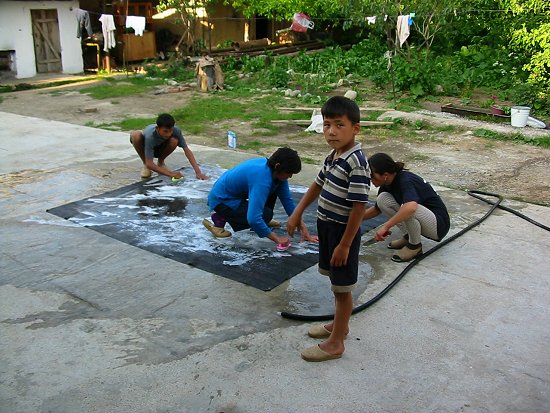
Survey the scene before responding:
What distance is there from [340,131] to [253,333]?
1.25 metres

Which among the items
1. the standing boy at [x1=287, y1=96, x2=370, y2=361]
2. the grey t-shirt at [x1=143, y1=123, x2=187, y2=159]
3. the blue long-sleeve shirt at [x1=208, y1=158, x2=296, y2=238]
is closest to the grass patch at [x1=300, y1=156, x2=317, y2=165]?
the grey t-shirt at [x1=143, y1=123, x2=187, y2=159]

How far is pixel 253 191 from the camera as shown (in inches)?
152

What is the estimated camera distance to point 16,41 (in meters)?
16.4

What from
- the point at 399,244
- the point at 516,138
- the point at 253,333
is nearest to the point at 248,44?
the point at 516,138

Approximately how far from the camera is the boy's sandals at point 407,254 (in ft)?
13.5

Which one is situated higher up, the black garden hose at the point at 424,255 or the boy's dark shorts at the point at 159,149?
the boy's dark shorts at the point at 159,149

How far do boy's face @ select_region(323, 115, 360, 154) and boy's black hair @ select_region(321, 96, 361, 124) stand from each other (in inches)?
0.6

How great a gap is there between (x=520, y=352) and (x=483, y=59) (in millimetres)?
12883

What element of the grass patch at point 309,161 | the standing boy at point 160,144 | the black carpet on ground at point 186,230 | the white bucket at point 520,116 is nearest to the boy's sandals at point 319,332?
the black carpet on ground at point 186,230

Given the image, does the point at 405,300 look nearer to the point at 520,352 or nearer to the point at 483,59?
the point at 520,352

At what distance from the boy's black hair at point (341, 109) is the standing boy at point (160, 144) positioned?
128 inches

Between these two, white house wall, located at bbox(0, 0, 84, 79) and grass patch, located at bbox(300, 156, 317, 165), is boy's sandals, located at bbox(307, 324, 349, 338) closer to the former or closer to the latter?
grass patch, located at bbox(300, 156, 317, 165)

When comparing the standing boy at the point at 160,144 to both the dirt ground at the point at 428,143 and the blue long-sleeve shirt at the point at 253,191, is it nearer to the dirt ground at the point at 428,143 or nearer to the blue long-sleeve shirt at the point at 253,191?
the blue long-sleeve shirt at the point at 253,191

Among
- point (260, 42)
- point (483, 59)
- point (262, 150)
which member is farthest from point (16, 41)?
point (483, 59)
